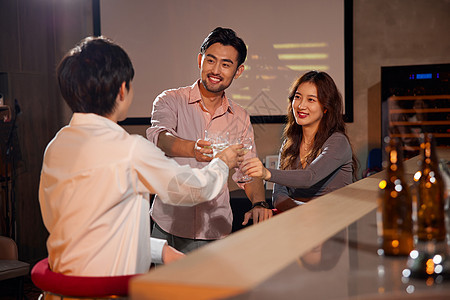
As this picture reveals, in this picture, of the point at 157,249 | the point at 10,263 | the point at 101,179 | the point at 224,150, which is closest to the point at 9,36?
the point at 10,263

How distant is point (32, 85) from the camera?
502 cm

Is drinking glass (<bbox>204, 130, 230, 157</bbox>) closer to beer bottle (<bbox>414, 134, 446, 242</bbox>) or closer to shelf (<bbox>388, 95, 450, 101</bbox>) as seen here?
beer bottle (<bbox>414, 134, 446, 242</bbox>)

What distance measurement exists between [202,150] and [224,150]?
196 millimetres

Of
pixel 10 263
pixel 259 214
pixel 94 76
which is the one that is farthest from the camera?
pixel 10 263

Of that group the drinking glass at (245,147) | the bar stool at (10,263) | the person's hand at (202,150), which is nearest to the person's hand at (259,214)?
the drinking glass at (245,147)

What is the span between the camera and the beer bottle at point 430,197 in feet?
4.16

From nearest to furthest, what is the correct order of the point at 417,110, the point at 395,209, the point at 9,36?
the point at 395,209
the point at 9,36
the point at 417,110

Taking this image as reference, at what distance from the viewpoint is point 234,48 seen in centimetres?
281

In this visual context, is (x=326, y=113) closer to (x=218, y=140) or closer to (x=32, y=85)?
(x=218, y=140)

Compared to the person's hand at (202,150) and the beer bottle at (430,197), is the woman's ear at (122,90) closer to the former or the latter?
the person's hand at (202,150)

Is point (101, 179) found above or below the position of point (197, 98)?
below

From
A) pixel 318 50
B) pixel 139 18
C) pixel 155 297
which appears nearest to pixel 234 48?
pixel 155 297

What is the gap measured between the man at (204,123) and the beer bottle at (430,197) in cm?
128

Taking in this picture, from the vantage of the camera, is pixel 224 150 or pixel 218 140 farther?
pixel 218 140
